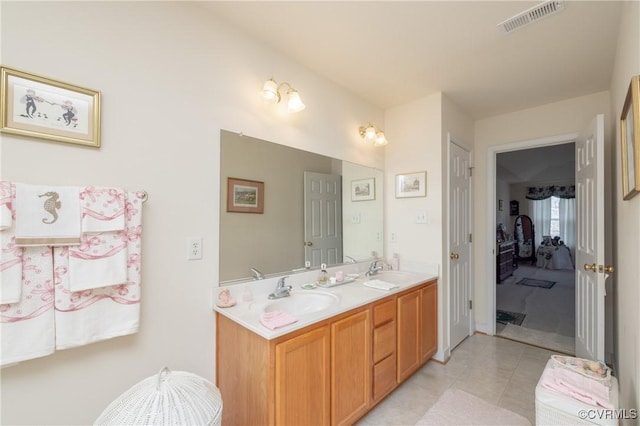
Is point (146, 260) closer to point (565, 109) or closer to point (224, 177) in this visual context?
point (224, 177)

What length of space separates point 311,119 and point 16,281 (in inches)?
75.2

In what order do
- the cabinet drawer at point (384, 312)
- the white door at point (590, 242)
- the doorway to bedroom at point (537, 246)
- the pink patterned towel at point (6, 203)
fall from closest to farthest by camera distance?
the pink patterned towel at point (6, 203) < the cabinet drawer at point (384, 312) < the white door at point (590, 242) < the doorway to bedroom at point (537, 246)

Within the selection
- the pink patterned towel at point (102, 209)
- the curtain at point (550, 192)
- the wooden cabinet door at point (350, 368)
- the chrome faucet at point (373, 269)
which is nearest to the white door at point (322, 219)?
the chrome faucet at point (373, 269)

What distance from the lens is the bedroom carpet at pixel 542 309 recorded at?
3076 millimetres

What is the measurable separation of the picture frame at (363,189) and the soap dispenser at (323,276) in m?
0.75

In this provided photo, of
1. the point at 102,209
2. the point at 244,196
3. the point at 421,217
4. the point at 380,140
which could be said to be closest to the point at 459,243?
the point at 421,217

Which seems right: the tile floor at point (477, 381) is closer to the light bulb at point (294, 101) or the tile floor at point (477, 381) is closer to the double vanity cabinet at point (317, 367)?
the double vanity cabinet at point (317, 367)

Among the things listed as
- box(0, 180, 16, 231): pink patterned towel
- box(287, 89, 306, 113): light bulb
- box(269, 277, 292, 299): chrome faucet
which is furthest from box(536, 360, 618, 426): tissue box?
box(0, 180, 16, 231): pink patterned towel

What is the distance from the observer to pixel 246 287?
70.2 inches

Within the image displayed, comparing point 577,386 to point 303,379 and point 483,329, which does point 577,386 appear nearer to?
point 303,379

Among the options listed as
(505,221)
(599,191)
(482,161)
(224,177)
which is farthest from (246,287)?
(505,221)

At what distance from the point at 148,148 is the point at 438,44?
197cm

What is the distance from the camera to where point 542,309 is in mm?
4047

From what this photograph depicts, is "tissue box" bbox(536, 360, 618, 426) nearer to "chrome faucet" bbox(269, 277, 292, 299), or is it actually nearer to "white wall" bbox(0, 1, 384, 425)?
"chrome faucet" bbox(269, 277, 292, 299)
